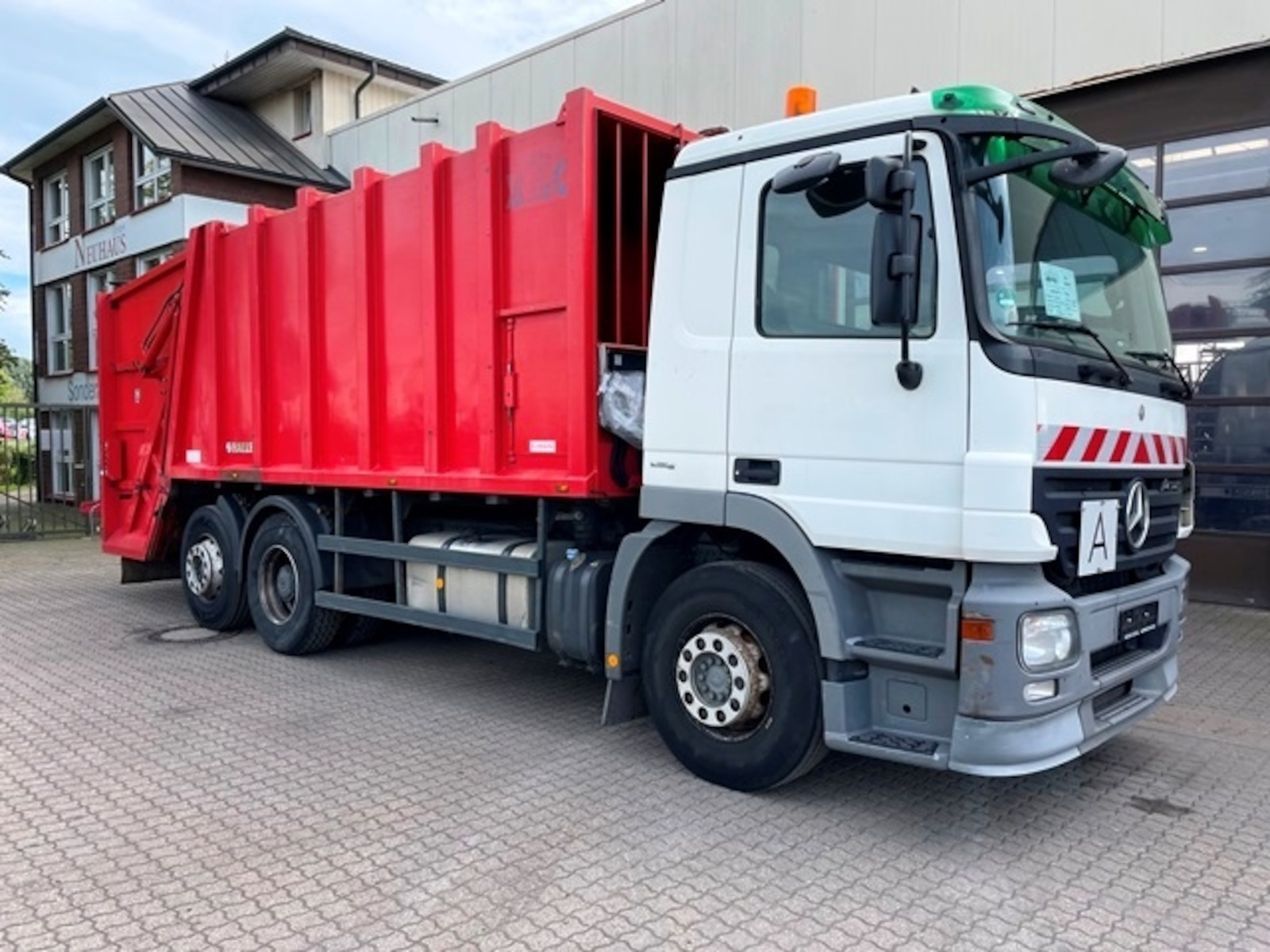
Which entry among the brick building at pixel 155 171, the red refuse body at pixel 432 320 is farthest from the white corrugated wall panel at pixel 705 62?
the brick building at pixel 155 171

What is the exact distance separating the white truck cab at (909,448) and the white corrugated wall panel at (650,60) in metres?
7.52

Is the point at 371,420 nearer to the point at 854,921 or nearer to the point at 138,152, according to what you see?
the point at 854,921

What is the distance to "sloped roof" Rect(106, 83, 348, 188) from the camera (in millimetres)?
17109

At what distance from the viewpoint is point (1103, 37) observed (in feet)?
27.2

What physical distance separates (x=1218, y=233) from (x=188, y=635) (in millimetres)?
9472

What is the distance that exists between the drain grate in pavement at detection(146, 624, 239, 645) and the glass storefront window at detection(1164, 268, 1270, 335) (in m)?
8.34

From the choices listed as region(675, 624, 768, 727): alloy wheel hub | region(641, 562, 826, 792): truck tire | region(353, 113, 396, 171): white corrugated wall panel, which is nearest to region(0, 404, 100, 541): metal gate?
region(353, 113, 396, 171): white corrugated wall panel

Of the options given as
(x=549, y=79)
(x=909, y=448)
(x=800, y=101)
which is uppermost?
(x=549, y=79)

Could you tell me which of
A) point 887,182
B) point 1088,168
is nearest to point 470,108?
point 887,182

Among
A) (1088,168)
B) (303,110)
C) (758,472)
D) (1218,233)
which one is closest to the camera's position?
(1088,168)

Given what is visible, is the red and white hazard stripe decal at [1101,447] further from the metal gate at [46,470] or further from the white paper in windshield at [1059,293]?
the metal gate at [46,470]

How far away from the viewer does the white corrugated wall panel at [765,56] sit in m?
10.1

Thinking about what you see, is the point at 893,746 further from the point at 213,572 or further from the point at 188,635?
the point at 188,635

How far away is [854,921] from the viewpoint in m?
3.18
